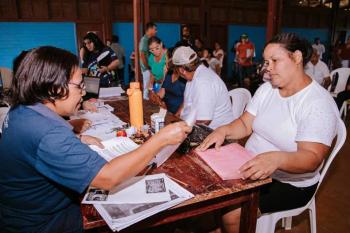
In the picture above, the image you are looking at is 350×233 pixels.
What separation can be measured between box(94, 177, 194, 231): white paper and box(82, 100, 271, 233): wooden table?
1.1 inches

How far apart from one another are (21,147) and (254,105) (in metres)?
1.36

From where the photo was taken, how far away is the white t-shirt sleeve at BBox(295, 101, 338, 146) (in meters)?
1.36

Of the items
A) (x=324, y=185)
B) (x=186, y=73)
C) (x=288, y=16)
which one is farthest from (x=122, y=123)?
(x=288, y=16)

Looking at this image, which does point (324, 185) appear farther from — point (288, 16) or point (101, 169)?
point (288, 16)

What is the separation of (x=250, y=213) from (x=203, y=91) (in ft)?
3.39

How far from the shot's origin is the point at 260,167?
47.4 inches

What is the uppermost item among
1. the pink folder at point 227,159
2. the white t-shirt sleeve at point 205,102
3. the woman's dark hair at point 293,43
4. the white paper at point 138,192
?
the woman's dark hair at point 293,43

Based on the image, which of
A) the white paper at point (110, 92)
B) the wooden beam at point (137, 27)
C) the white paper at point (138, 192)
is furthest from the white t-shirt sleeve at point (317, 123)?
the wooden beam at point (137, 27)

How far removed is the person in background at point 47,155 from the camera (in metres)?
0.97

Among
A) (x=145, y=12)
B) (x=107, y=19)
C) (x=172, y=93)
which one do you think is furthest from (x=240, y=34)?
(x=172, y=93)

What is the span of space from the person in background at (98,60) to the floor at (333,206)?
8.69 ft

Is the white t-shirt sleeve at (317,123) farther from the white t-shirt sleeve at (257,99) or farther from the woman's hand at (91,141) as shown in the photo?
the woman's hand at (91,141)

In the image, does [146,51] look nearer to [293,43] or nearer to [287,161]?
[293,43]

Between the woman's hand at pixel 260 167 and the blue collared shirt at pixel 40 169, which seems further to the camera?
the woman's hand at pixel 260 167
